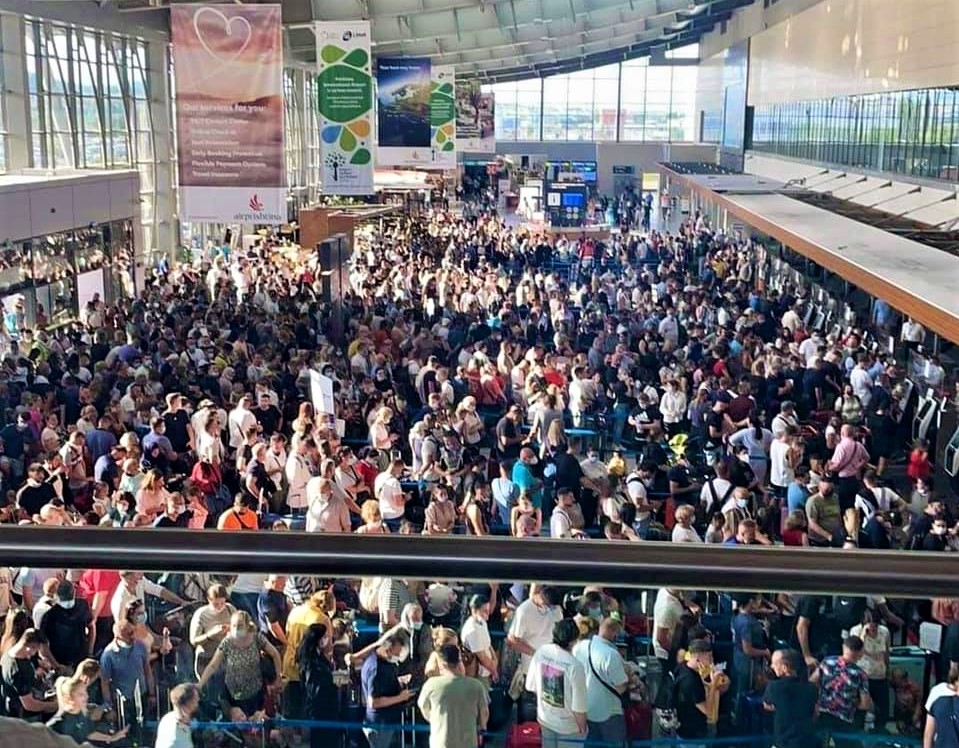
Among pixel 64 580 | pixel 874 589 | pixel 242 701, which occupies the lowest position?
pixel 242 701

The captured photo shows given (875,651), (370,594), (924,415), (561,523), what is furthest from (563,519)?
(370,594)

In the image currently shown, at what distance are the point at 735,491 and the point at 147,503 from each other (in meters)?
4.44

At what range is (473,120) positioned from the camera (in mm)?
43469

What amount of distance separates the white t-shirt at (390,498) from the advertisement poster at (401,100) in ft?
59.3

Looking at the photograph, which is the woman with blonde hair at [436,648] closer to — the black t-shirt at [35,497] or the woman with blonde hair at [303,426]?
the black t-shirt at [35,497]

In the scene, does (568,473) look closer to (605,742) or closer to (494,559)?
(605,742)

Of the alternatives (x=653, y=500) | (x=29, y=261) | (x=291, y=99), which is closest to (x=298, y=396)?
(x=653, y=500)

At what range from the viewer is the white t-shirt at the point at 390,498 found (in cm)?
1052

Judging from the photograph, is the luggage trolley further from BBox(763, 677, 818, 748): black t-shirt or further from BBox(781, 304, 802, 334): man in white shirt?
BBox(763, 677, 818, 748): black t-shirt

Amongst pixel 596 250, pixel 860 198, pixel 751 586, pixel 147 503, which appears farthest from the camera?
pixel 596 250

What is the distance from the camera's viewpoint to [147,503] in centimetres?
971

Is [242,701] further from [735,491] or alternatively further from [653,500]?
[653,500]

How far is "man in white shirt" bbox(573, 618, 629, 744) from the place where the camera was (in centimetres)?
245

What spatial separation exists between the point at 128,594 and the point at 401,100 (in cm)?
2610
